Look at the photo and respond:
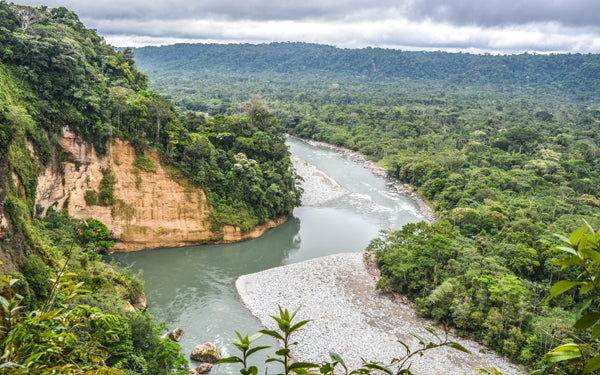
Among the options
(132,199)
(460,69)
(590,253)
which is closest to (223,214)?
(132,199)

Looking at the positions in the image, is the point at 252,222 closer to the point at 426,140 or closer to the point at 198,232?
the point at 198,232

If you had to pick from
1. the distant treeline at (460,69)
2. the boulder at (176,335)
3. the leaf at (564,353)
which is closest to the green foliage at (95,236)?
the boulder at (176,335)

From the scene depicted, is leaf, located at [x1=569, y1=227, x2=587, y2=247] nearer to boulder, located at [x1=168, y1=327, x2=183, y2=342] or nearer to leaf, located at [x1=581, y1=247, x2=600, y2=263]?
leaf, located at [x1=581, y1=247, x2=600, y2=263]

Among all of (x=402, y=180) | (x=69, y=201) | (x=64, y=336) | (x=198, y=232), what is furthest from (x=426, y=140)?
(x=64, y=336)

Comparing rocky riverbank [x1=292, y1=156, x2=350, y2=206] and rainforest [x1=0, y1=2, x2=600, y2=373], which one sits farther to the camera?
rocky riverbank [x1=292, y1=156, x2=350, y2=206]

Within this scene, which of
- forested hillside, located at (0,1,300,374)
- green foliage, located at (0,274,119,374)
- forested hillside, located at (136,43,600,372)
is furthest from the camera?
forested hillside, located at (136,43,600,372)

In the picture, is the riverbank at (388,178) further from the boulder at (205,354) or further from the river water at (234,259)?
the boulder at (205,354)

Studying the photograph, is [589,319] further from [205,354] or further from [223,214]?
[223,214]

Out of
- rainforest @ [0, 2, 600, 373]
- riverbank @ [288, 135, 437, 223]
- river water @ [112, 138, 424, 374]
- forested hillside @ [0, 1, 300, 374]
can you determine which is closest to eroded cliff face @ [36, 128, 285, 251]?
forested hillside @ [0, 1, 300, 374]
